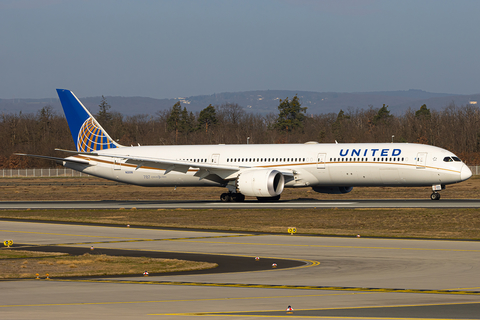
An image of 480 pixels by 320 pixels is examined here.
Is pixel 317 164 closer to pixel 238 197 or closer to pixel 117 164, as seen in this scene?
pixel 238 197

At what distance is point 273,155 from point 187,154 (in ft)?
24.1

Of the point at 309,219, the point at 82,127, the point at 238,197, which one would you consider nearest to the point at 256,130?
the point at 82,127

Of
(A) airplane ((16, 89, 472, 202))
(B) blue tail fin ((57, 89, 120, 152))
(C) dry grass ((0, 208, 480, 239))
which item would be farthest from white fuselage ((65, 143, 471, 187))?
(C) dry grass ((0, 208, 480, 239))

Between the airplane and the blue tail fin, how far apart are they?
0.39 ft

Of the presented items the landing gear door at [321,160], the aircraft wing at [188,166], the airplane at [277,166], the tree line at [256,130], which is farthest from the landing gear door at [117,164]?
the tree line at [256,130]

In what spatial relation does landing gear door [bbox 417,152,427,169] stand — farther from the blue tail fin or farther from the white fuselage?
the blue tail fin

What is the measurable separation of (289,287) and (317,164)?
28.2m

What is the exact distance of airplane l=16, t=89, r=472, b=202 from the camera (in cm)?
4000

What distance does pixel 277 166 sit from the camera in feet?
141

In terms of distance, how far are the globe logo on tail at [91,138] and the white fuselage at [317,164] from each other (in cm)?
258

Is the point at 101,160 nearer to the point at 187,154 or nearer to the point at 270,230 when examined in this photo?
the point at 187,154

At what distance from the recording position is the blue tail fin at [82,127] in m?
50.0

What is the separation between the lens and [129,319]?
10414 millimetres

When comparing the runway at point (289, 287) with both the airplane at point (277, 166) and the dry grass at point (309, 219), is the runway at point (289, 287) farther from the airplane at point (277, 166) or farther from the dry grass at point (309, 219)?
the airplane at point (277, 166)
